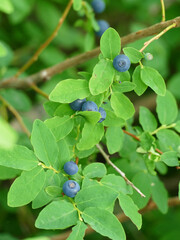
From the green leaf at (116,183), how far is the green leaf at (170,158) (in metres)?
0.15

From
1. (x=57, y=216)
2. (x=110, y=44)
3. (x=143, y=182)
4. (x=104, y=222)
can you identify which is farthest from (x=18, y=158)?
(x=143, y=182)

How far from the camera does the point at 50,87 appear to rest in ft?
7.95

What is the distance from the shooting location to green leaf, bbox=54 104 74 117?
1148mm

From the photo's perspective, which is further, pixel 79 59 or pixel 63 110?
pixel 79 59

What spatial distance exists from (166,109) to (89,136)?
44 centimetres

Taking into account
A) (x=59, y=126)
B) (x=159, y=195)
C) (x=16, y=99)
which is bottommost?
(x=159, y=195)

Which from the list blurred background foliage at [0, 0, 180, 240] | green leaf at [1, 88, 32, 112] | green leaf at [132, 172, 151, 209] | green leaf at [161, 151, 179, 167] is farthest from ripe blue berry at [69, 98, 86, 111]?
green leaf at [1, 88, 32, 112]

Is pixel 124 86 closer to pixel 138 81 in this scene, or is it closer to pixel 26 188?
pixel 138 81

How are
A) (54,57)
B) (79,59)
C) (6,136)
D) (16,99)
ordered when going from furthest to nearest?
(54,57), (16,99), (79,59), (6,136)

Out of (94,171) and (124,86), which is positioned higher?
(124,86)

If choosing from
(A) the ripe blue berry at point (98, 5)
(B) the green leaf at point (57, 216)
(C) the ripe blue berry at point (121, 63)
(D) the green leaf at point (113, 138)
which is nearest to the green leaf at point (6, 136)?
(B) the green leaf at point (57, 216)

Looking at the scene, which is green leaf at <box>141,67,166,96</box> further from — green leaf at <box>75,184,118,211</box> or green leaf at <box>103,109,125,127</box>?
green leaf at <box>75,184,118,211</box>

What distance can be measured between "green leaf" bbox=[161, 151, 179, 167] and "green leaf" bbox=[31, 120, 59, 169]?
355mm

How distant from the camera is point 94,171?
113 centimetres
